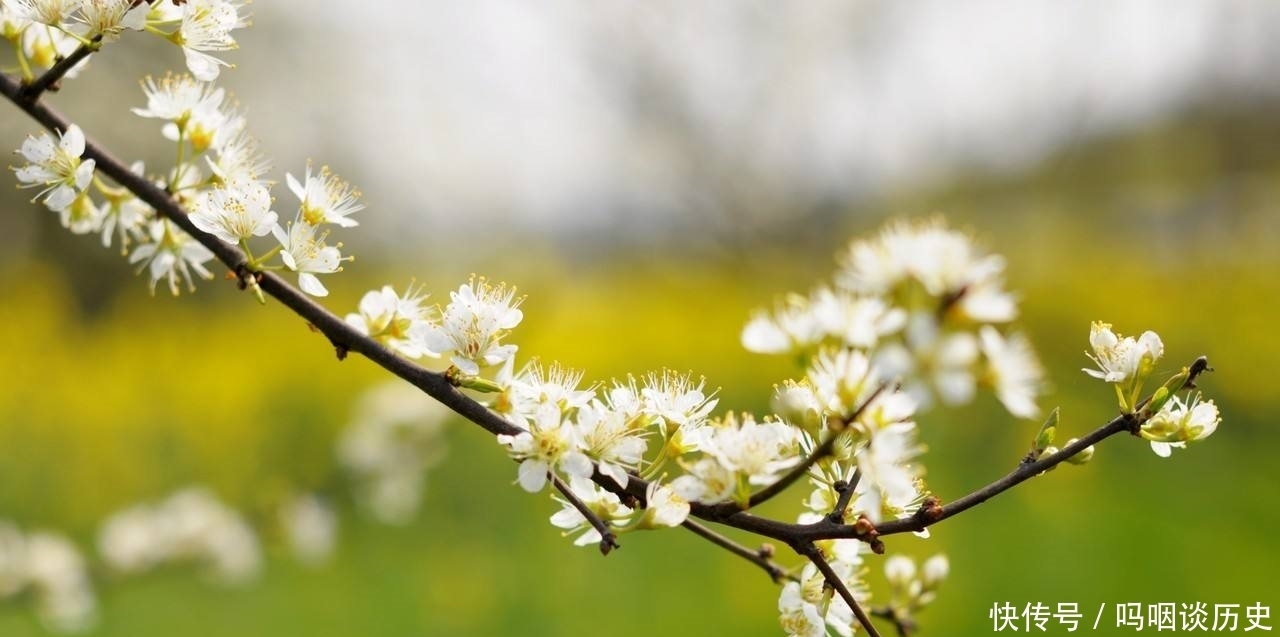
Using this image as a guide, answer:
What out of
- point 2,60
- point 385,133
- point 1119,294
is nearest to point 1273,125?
point 1119,294

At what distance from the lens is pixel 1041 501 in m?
3.80

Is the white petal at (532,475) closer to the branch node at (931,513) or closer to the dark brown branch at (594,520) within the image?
the dark brown branch at (594,520)

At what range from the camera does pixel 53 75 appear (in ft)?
2.68

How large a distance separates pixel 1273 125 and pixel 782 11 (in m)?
4.62

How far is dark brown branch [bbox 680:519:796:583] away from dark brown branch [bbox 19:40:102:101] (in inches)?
23.7

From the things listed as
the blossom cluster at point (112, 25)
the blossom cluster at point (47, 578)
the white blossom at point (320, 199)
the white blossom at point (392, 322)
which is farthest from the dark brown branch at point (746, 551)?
the blossom cluster at point (47, 578)

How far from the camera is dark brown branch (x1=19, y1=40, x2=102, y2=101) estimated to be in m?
0.80

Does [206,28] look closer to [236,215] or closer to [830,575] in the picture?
[236,215]

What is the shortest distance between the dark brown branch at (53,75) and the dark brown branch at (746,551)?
1.98ft

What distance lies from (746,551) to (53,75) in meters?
0.69

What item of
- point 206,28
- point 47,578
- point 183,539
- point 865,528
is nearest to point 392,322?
point 206,28

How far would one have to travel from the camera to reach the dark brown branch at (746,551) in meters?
0.74

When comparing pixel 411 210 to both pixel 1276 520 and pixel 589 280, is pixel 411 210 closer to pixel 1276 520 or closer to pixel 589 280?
pixel 589 280

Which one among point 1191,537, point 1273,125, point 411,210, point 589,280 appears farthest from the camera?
point 411,210
